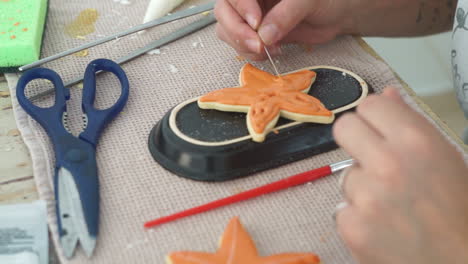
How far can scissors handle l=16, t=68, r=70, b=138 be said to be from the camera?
27.9 inches

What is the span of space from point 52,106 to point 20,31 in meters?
0.18

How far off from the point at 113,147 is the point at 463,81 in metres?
0.52

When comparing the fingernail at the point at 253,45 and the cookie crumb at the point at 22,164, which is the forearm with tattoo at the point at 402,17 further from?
the cookie crumb at the point at 22,164

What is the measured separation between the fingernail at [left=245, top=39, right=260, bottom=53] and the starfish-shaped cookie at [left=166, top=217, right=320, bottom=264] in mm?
312

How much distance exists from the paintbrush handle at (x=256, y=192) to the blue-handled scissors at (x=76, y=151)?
0.07 m

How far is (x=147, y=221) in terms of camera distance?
61cm

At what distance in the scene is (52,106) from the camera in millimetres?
741

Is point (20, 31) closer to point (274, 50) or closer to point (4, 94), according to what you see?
point (4, 94)

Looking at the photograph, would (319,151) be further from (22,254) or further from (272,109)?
(22,254)

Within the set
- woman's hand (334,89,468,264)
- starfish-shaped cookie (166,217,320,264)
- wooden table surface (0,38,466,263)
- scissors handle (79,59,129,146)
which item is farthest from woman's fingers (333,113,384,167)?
scissors handle (79,59,129,146)

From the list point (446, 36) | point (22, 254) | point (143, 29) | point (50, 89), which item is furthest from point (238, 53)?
point (446, 36)

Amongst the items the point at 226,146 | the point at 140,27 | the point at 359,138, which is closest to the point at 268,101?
the point at 226,146


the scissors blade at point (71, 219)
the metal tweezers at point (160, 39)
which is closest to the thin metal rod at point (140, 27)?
the metal tweezers at point (160, 39)

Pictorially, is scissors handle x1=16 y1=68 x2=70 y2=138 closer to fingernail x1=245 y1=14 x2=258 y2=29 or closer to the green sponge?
the green sponge
